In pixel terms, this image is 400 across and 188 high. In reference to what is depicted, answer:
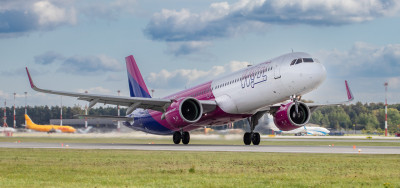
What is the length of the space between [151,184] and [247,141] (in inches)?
1257

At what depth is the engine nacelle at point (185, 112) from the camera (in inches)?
1715

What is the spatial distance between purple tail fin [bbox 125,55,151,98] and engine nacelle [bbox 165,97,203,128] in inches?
531

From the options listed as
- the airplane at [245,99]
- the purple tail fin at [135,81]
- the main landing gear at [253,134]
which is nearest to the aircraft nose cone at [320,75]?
the airplane at [245,99]

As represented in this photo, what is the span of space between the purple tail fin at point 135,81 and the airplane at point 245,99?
603cm

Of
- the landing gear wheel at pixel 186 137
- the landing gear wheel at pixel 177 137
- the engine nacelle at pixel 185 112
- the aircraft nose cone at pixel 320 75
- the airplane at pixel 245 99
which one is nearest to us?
the aircraft nose cone at pixel 320 75

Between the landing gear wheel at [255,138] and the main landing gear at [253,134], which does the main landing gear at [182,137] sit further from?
the landing gear wheel at [255,138]

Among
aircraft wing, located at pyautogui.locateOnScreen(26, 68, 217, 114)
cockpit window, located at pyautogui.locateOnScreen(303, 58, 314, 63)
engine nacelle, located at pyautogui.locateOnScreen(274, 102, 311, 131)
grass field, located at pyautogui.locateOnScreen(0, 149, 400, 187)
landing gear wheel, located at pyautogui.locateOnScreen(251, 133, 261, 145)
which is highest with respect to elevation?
cockpit window, located at pyautogui.locateOnScreen(303, 58, 314, 63)

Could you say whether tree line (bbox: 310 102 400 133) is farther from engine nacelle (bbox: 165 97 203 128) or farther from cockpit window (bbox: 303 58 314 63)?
cockpit window (bbox: 303 58 314 63)

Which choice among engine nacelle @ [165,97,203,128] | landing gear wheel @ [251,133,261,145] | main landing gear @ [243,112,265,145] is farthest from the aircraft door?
landing gear wheel @ [251,133,261,145]

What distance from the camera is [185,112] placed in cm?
4434

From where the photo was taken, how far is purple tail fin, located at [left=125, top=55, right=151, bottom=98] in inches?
2292

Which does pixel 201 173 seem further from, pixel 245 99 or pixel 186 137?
pixel 186 137

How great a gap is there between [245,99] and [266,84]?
9.37 ft

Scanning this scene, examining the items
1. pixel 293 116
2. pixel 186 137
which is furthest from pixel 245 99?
pixel 186 137
